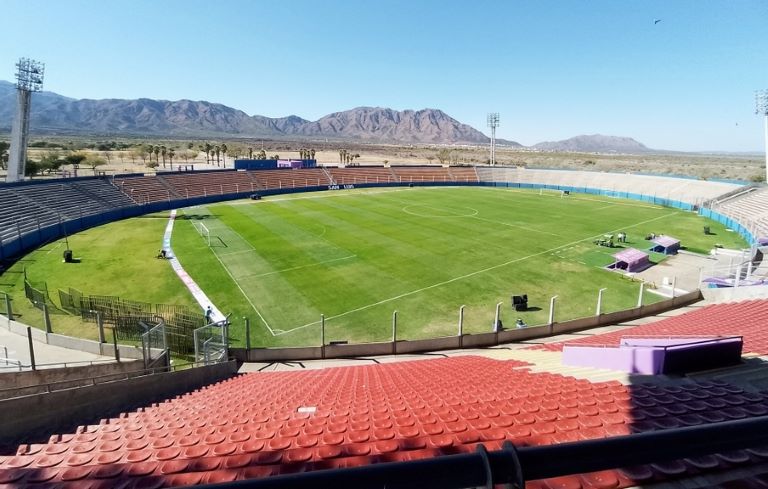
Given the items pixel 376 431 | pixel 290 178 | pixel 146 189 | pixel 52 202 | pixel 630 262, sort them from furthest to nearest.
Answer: pixel 290 178, pixel 146 189, pixel 52 202, pixel 630 262, pixel 376 431

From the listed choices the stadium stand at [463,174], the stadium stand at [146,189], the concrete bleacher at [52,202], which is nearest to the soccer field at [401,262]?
the stadium stand at [146,189]

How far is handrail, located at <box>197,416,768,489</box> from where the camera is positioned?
175 cm

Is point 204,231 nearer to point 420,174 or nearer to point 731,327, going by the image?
point 731,327

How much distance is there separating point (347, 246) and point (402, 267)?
27.7 feet

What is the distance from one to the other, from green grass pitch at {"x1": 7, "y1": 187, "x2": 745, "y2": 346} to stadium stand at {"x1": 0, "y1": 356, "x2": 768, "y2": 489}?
45.6 ft

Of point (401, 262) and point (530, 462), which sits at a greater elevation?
point (530, 462)

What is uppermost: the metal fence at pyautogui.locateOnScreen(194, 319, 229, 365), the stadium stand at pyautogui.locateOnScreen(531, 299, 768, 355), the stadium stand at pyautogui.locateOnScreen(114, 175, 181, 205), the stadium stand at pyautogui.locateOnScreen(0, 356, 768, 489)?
the stadium stand at pyautogui.locateOnScreen(114, 175, 181, 205)

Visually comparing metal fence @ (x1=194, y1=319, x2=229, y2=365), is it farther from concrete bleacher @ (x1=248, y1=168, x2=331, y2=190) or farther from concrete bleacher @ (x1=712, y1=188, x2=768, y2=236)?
concrete bleacher @ (x1=248, y1=168, x2=331, y2=190)

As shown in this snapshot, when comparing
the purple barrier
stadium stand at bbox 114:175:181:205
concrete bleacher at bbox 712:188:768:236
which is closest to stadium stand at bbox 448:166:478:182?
concrete bleacher at bbox 712:188:768:236

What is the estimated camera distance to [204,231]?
48031mm

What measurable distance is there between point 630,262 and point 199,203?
203ft

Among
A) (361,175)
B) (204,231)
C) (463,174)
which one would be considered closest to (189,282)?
(204,231)

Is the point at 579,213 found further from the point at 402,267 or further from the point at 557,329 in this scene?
the point at 557,329

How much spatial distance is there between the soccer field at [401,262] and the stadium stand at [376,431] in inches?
546
